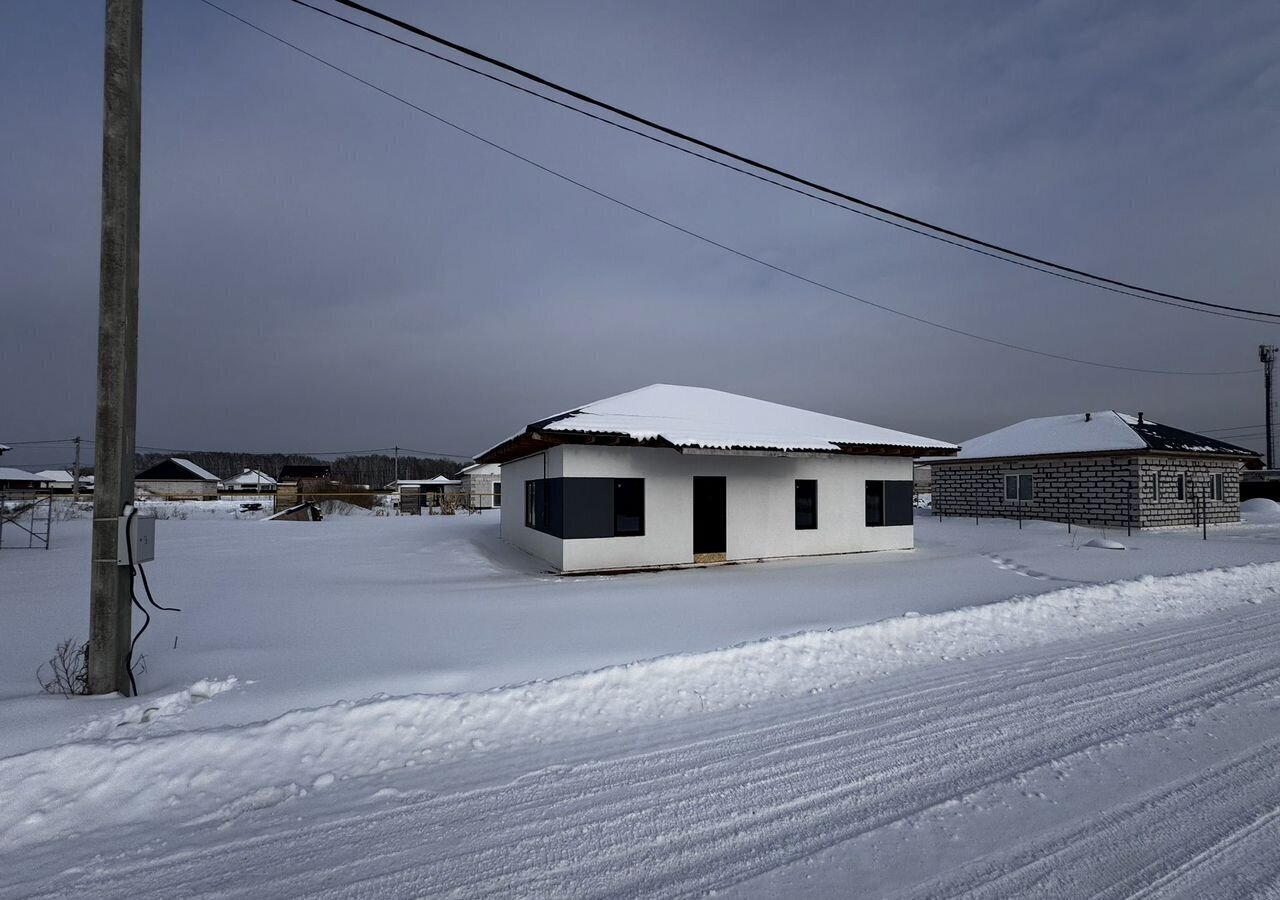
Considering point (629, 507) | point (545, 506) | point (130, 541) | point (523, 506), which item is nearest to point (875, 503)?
Result: point (629, 507)

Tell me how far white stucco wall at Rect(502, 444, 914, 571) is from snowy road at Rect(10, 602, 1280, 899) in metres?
8.12

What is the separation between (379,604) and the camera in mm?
9312

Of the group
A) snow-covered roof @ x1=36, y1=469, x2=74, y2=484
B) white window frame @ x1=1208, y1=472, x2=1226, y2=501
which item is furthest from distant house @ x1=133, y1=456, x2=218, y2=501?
white window frame @ x1=1208, y1=472, x2=1226, y2=501

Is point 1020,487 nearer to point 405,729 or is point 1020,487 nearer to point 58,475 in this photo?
point 405,729

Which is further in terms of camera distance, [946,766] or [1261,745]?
[1261,745]

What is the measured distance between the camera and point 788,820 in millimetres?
3416

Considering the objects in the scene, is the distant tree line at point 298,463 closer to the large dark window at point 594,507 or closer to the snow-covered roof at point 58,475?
the snow-covered roof at point 58,475

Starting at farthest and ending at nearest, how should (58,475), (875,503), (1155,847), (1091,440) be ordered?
(58,475) → (1091,440) → (875,503) → (1155,847)

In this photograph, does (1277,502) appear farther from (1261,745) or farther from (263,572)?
(263,572)

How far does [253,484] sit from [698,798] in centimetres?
8255

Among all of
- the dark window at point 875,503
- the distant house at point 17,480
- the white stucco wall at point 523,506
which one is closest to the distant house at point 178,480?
the distant house at point 17,480

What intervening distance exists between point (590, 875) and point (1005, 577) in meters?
11.3

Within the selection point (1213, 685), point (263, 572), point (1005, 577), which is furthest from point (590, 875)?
point (263, 572)

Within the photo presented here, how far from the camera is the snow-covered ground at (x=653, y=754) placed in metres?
3.00
